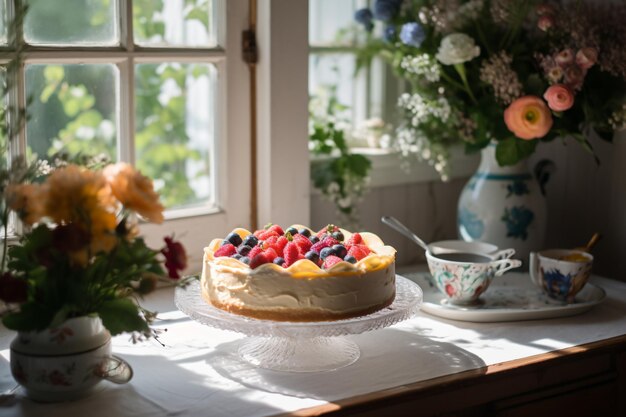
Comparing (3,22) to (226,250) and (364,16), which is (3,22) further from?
(364,16)

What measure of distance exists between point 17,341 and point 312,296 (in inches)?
16.6

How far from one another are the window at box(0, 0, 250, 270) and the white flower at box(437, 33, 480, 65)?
41 cm

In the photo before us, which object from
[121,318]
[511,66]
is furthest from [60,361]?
[511,66]

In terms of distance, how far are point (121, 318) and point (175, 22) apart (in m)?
0.77

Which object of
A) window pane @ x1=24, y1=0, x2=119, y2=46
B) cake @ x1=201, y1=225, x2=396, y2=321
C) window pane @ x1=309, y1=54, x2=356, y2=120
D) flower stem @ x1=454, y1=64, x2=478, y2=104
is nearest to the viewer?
cake @ x1=201, y1=225, x2=396, y2=321

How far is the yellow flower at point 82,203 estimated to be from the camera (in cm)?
118

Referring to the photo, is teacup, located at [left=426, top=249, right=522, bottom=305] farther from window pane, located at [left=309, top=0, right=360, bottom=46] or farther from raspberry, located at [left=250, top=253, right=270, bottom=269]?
window pane, located at [left=309, top=0, right=360, bottom=46]

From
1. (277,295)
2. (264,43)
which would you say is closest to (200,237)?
(264,43)

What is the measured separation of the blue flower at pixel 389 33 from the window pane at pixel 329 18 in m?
0.14

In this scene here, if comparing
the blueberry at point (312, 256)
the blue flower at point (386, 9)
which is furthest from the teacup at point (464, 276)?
the blue flower at point (386, 9)

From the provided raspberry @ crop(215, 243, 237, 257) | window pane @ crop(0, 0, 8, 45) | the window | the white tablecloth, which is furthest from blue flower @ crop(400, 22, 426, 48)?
window pane @ crop(0, 0, 8, 45)

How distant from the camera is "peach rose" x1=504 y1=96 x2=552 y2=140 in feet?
5.88

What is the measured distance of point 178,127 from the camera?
2258 millimetres

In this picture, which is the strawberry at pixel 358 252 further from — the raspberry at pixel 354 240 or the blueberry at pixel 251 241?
the blueberry at pixel 251 241
